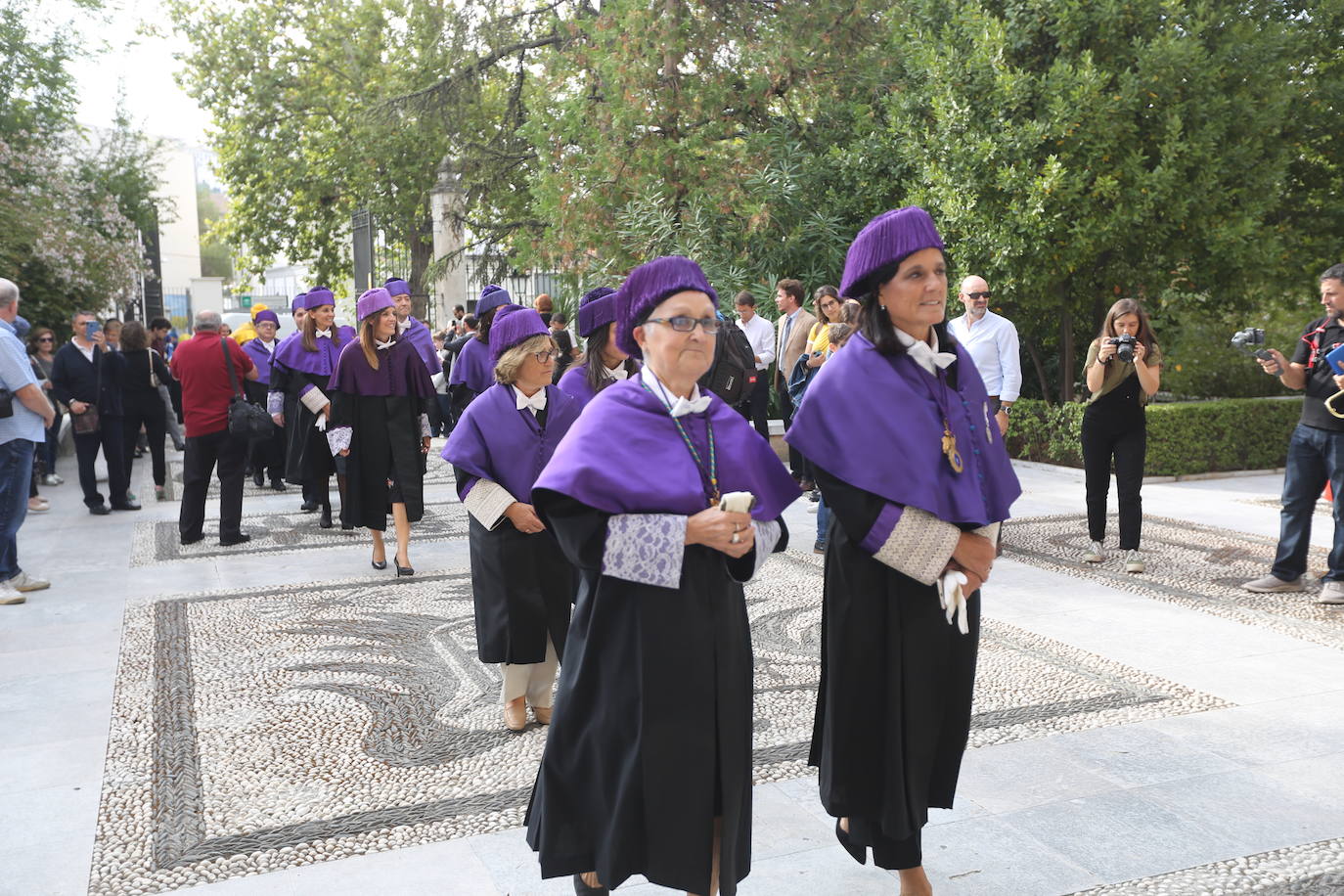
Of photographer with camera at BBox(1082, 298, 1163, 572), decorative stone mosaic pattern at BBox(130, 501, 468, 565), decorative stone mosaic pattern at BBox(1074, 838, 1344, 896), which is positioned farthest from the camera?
decorative stone mosaic pattern at BBox(130, 501, 468, 565)

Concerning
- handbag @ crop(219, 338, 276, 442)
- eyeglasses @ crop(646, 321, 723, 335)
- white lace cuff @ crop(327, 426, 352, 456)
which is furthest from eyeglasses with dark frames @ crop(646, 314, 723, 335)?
handbag @ crop(219, 338, 276, 442)

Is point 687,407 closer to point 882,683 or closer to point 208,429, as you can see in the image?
point 882,683

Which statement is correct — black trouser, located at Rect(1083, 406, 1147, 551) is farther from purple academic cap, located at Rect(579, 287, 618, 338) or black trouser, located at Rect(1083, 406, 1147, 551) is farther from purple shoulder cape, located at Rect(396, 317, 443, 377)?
purple shoulder cape, located at Rect(396, 317, 443, 377)

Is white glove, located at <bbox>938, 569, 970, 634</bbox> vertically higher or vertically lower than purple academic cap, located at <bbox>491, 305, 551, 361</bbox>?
lower

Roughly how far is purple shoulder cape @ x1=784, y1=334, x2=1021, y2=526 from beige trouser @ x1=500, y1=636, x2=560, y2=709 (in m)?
2.10

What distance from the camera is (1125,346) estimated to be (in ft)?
23.6

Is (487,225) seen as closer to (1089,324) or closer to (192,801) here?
(1089,324)

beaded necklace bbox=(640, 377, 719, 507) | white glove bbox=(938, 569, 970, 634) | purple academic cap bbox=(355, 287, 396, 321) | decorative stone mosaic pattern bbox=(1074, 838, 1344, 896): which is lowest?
decorative stone mosaic pattern bbox=(1074, 838, 1344, 896)

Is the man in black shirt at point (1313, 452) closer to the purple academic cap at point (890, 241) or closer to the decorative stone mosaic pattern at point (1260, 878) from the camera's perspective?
the decorative stone mosaic pattern at point (1260, 878)

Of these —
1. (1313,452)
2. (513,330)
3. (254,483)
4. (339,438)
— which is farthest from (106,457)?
(1313,452)

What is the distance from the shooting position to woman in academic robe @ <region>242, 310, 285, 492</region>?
12.0 metres

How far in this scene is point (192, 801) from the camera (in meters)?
4.06

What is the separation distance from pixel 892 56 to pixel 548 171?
4.85 metres

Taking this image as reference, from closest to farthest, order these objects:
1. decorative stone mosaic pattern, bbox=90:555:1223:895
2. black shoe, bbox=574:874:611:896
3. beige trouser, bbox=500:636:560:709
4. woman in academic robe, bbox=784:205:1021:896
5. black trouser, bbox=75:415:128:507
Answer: black shoe, bbox=574:874:611:896
woman in academic robe, bbox=784:205:1021:896
decorative stone mosaic pattern, bbox=90:555:1223:895
beige trouser, bbox=500:636:560:709
black trouser, bbox=75:415:128:507
